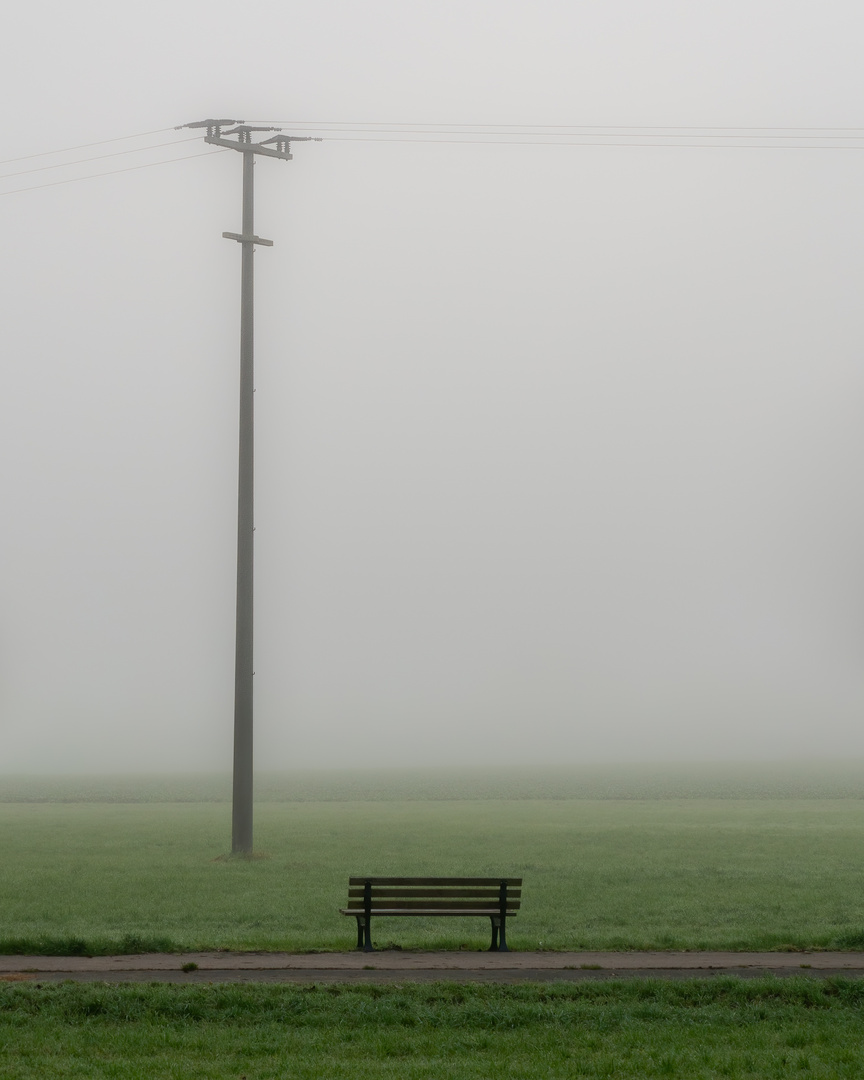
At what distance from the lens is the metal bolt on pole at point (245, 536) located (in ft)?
76.7

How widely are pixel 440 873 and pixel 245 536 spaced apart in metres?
8.17

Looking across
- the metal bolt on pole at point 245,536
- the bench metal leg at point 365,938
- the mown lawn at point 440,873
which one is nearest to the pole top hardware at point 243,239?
the metal bolt on pole at point 245,536

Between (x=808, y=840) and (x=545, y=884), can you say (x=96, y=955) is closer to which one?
(x=545, y=884)

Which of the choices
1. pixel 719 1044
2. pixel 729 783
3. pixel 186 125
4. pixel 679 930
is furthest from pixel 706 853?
pixel 729 783

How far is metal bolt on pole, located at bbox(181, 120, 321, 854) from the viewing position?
921 inches

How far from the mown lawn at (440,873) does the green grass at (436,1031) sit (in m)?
2.77

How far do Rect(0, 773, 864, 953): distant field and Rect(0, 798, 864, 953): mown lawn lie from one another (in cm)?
5

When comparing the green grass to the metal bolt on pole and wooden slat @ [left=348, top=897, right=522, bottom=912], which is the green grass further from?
the metal bolt on pole

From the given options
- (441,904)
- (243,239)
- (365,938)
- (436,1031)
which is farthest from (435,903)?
(243,239)

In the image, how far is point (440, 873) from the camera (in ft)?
67.6

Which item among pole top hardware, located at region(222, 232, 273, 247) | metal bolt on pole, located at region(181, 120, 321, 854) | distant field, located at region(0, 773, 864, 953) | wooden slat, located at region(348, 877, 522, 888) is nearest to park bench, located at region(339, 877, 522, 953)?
wooden slat, located at region(348, 877, 522, 888)

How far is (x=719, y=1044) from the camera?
9.37 m

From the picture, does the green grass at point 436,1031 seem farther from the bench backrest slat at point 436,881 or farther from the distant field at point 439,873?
the distant field at point 439,873

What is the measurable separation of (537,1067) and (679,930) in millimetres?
7119
